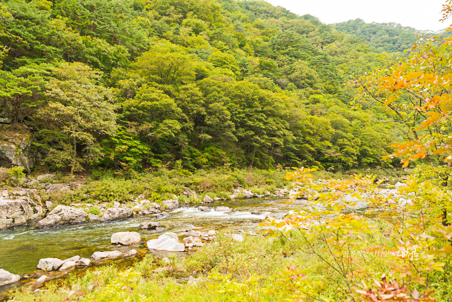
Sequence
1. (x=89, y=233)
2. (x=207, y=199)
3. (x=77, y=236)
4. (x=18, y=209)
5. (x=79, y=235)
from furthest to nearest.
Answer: (x=207, y=199)
(x=18, y=209)
(x=89, y=233)
(x=79, y=235)
(x=77, y=236)

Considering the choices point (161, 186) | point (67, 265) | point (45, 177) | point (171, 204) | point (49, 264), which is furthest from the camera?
point (161, 186)

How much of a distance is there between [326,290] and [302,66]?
59414mm

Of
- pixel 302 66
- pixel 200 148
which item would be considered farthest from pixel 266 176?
pixel 302 66

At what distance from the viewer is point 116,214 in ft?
34.3

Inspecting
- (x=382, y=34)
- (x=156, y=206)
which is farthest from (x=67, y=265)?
(x=382, y=34)

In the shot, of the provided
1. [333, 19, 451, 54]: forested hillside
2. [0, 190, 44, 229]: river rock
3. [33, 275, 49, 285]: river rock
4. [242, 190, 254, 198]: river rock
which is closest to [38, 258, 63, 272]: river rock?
[33, 275, 49, 285]: river rock

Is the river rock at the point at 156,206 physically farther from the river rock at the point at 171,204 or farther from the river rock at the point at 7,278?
the river rock at the point at 7,278

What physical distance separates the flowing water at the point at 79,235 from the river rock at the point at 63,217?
0.53 m

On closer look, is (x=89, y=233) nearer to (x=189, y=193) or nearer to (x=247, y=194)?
(x=189, y=193)

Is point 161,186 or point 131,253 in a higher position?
point 131,253

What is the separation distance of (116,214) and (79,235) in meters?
2.56

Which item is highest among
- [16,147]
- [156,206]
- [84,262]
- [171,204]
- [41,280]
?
[16,147]

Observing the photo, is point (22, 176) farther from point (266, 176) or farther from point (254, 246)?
point (266, 176)

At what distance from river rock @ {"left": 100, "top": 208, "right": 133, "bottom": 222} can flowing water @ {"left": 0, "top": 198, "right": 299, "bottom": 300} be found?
1.88 ft
